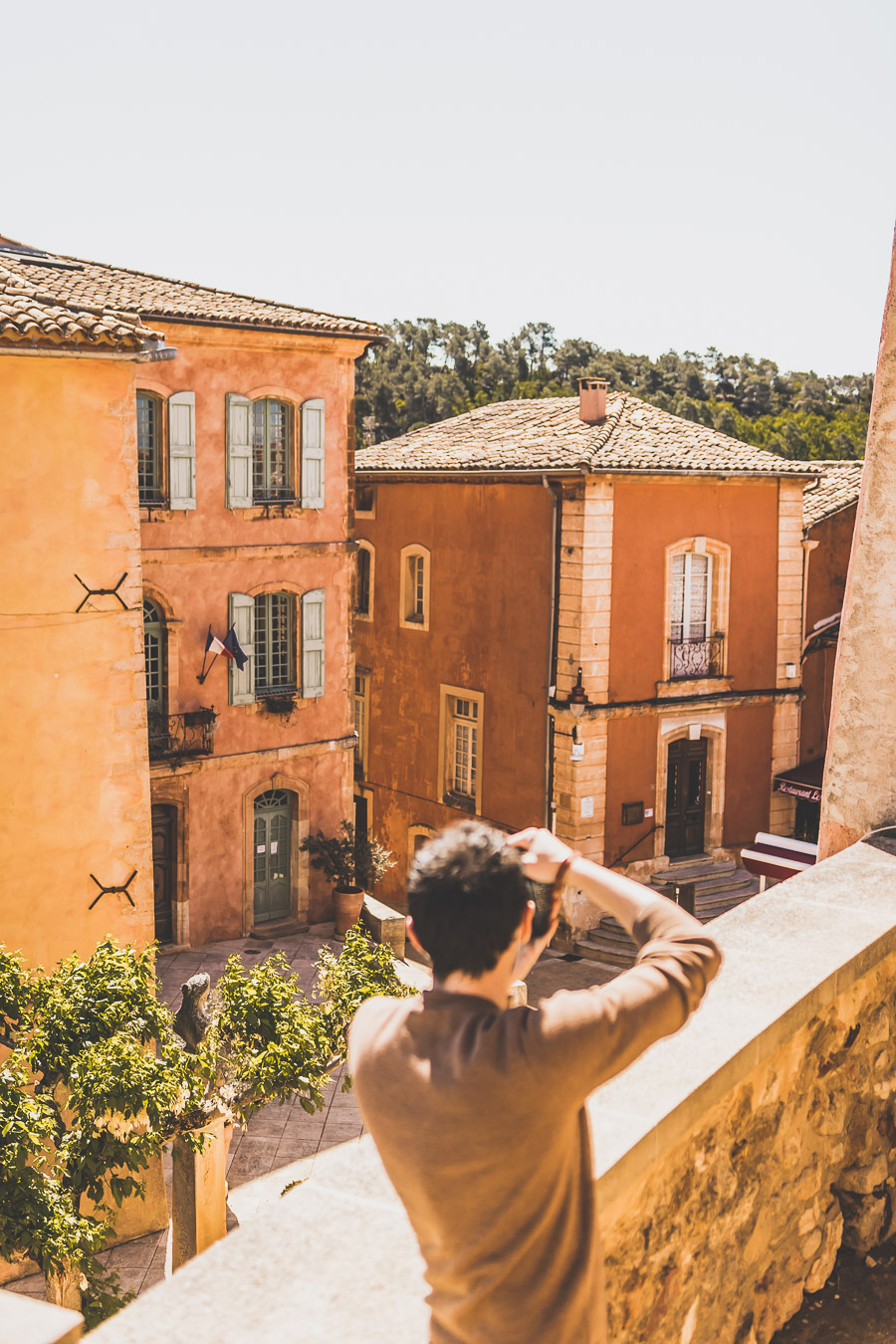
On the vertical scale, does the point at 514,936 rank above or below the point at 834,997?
above

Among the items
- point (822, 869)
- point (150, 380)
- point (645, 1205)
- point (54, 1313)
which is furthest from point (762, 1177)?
point (150, 380)

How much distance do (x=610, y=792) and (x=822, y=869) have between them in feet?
56.6

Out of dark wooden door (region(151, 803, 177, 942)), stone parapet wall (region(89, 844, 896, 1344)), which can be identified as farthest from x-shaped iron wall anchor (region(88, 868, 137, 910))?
stone parapet wall (region(89, 844, 896, 1344))

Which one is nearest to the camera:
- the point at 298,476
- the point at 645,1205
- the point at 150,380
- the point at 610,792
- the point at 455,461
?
the point at 645,1205

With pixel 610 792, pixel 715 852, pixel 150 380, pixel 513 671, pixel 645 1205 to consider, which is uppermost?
pixel 150 380

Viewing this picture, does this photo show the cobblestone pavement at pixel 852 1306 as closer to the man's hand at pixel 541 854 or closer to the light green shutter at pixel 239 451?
the man's hand at pixel 541 854

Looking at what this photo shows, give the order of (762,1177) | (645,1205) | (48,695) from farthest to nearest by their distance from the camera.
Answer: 1. (48,695)
2. (762,1177)
3. (645,1205)

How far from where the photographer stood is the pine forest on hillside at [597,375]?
45.6 meters

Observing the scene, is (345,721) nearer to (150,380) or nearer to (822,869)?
(150,380)

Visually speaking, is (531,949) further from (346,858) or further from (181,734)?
(346,858)

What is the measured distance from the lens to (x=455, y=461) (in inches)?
899

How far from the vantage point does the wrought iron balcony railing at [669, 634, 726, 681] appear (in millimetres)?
21906

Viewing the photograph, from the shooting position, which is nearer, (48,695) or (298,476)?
(48,695)

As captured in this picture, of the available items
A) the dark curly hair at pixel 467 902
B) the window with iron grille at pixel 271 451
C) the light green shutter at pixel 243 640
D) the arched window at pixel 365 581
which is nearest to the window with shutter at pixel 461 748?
the arched window at pixel 365 581
